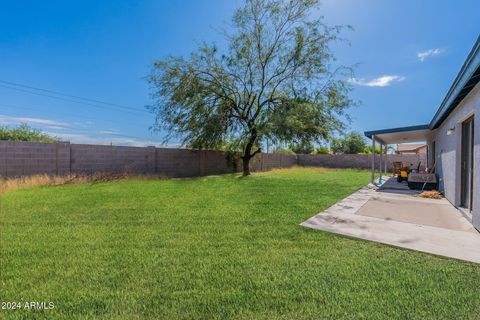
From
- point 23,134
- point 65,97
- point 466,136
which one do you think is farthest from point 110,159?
point 23,134

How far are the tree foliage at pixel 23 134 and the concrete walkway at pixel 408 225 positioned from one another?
22.4 m

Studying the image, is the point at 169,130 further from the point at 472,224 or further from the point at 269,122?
the point at 472,224

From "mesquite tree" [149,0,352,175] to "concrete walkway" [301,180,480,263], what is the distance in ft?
25.4

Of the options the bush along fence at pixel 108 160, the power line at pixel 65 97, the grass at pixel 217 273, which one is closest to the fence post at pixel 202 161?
the bush along fence at pixel 108 160

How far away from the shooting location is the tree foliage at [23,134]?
20281 millimetres

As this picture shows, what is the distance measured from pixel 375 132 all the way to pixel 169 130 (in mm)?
10370

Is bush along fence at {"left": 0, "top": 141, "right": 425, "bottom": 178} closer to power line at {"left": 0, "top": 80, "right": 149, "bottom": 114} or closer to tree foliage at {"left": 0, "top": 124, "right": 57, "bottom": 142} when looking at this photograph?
power line at {"left": 0, "top": 80, "right": 149, "bottom": 114}

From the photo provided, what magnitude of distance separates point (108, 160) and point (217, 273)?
1134 cm

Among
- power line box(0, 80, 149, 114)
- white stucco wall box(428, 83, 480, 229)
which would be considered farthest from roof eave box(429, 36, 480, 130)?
power line box(0, 80, 149, 114)

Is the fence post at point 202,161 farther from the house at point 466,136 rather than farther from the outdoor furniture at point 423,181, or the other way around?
the house at point 466,136

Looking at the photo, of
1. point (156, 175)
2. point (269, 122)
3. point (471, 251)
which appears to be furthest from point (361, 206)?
point (156, 175)

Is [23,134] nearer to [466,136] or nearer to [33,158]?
[33,158]

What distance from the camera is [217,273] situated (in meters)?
2.68

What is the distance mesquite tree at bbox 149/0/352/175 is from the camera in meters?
14.0
